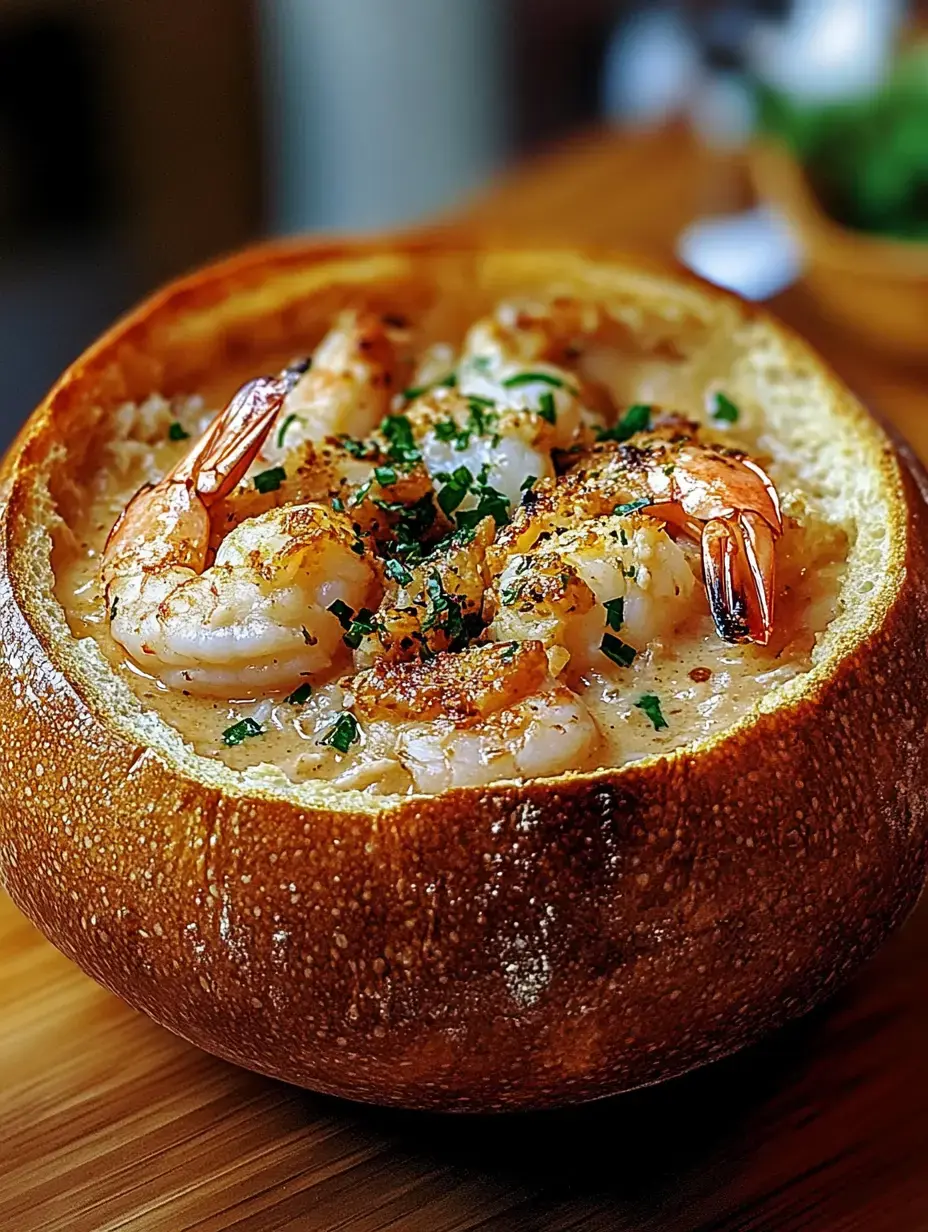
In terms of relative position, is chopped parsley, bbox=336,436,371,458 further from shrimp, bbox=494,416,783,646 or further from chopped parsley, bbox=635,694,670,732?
chopped parsley, bbox=635,694,670,732

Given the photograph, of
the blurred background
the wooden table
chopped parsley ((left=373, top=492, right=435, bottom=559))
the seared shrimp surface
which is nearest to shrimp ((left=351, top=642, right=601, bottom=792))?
the seared shrimp surface

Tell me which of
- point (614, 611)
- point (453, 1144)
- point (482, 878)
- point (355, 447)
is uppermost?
point (355, 447)

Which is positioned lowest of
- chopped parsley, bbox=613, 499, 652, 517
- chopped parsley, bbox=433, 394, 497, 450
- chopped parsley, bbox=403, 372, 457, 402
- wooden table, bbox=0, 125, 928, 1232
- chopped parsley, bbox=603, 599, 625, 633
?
wooden table, bbox=0, 125, 928, 1232

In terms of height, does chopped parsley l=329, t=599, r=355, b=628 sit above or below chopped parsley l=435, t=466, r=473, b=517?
below

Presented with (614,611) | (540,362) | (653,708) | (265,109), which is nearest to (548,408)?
(540,362)

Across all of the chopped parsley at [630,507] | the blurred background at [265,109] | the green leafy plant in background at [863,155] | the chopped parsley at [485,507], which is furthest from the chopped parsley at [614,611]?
the blurred background at [265,109]

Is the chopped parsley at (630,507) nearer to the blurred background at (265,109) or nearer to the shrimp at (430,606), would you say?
the shrimp at (430,606)

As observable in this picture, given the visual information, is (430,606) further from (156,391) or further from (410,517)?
(156,391)
